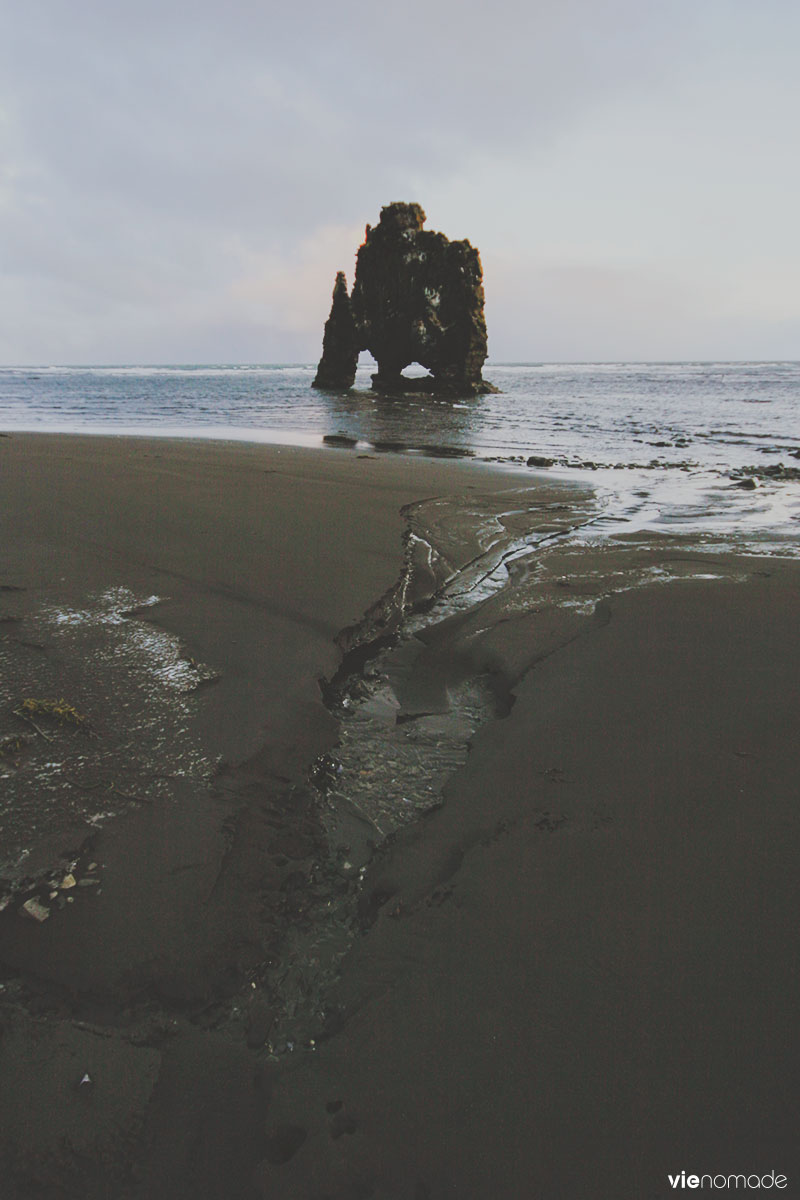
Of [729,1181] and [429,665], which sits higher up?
[429,665]

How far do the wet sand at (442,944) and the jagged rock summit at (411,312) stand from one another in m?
34.1

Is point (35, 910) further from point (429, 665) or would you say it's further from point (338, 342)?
point (338, 342)

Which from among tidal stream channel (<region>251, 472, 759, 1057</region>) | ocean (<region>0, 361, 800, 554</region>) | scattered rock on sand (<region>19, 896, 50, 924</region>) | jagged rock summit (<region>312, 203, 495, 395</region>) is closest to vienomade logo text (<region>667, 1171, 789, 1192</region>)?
tidal stream channel (<region>251, 472, 759, 1057</region>)

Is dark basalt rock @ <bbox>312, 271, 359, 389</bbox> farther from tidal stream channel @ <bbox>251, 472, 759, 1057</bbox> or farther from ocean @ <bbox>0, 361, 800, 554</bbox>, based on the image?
tidal stream channel @ <bbox>251, 472, 759, 1057</bbox>

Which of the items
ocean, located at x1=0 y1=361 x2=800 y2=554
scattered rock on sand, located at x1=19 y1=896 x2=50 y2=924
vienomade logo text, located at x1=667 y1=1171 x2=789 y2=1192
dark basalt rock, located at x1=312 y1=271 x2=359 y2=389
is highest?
dark basalt rock, located at x1=312 y1=271 x2=359 y2=389

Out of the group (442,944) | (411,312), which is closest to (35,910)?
(442,944)

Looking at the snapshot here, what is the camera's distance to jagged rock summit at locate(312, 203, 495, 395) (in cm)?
3575

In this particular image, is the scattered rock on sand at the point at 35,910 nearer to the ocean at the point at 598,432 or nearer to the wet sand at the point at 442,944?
the wet sand at the point at 442,944

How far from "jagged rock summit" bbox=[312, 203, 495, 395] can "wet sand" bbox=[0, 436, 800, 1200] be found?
34127mm

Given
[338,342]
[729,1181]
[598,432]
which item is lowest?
[729,1181]

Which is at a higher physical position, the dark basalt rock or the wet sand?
the dark basalt rock

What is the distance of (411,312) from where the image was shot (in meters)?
37.4

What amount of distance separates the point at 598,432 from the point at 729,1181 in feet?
55.6

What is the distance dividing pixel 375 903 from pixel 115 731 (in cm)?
126
